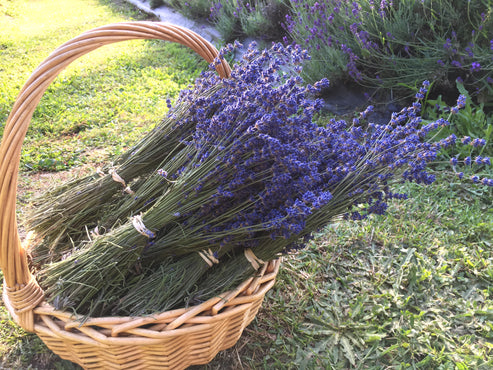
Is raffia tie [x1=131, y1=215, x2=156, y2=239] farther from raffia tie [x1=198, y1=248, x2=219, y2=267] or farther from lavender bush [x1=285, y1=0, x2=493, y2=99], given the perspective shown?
lavender bush [x1=285, y1=0, x2=493, y2=99]

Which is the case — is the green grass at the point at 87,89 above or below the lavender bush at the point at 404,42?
above

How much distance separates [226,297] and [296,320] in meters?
0.51

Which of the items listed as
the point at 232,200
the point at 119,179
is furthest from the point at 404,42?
the point at 119,179

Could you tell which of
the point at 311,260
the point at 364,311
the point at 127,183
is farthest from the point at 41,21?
the point at 364,311

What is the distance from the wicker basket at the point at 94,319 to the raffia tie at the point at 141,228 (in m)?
0.24

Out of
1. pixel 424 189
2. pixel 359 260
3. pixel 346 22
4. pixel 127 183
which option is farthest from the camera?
pixel 346 22

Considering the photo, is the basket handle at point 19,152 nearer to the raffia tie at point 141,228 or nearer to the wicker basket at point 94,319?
the wicker basket at point 94,319

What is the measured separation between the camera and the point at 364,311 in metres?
1.65

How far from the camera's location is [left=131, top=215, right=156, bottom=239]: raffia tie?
1.24m

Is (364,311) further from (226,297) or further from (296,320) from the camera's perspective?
(226,297)

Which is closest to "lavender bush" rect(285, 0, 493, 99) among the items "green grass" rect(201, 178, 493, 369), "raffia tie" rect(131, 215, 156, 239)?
"green grass" rect(201, 178, 493, 369)

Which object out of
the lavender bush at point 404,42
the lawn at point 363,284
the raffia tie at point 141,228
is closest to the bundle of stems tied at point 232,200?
the raffia tie at point 141,228

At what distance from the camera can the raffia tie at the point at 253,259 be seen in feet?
4.29

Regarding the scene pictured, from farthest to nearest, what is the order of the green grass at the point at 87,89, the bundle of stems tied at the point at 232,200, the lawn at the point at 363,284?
the green grass at the point at 87,89
the lawn at the point at 363,284
the bundle of stems tied at the point at 232,200
